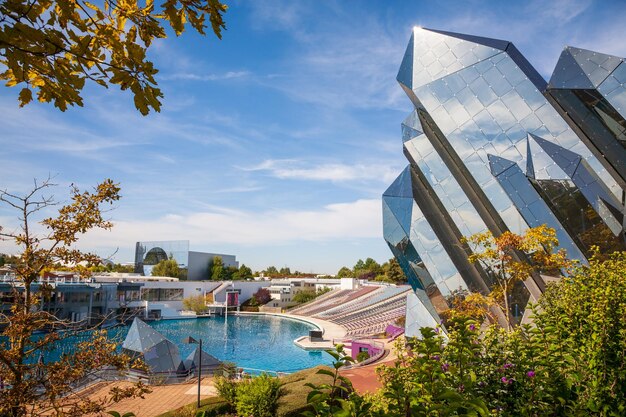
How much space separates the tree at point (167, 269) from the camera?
69.3 metres

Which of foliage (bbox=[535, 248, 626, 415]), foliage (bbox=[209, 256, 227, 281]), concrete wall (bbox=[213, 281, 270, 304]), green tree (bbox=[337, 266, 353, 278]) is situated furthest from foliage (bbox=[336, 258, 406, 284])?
foliage (bbox=[535, 248, 626, 415])

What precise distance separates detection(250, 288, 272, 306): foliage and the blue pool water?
21.3 feet

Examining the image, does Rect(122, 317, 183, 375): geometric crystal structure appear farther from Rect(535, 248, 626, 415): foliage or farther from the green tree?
the green tree

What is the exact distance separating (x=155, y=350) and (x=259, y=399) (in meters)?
10.8

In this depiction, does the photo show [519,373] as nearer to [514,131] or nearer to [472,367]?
[472,367]

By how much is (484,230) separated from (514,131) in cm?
412

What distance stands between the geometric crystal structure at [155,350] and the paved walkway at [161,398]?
2.19 m

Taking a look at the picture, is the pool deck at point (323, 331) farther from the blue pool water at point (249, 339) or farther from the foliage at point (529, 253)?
the foliage at point (529, 253)

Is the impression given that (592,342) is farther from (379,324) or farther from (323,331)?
(379,324)

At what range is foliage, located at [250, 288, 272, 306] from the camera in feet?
190

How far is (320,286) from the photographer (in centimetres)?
6812

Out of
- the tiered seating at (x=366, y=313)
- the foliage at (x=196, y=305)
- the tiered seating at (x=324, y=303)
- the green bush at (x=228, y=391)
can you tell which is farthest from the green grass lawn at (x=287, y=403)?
the tiered seating at (x=324, y=303)

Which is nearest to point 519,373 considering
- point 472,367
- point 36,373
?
point 472,367

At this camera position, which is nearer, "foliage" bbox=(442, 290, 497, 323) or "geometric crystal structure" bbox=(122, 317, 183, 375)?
"foliage" bbox=(442, 290, 497, 323)
